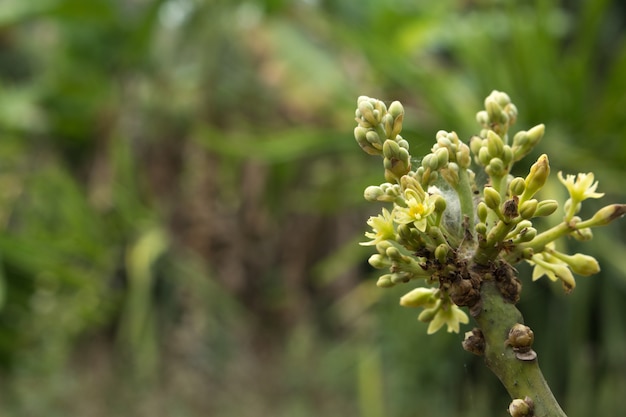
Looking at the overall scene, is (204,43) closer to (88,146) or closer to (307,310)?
(88,146)

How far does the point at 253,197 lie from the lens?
3232 mm

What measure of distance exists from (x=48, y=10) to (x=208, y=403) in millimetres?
1414

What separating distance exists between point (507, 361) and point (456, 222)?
8cm

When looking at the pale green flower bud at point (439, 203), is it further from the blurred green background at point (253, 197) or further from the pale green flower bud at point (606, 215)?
the blurred green background at point (253, 197)

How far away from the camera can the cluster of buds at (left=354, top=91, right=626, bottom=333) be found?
351 millimetres

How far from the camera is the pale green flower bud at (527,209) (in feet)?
1.17

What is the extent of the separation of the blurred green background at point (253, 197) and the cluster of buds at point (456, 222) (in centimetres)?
138

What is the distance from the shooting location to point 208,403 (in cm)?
277

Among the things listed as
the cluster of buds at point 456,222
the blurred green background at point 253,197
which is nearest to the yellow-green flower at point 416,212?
the cluster of buds at point 456,222

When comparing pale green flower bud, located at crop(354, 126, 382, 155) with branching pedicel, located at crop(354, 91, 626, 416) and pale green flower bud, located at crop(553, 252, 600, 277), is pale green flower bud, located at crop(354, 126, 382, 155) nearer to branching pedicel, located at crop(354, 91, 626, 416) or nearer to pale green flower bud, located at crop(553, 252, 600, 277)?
branching pedicel, located at crop(354, 91, 626, 416)

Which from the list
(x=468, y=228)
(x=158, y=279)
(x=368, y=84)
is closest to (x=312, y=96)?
Result: (x=368, y=84)

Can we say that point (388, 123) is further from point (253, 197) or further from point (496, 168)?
point (253, 197)

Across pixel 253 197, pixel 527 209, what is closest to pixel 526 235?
pixel 527 209

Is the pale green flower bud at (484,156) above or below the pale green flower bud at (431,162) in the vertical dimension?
above
